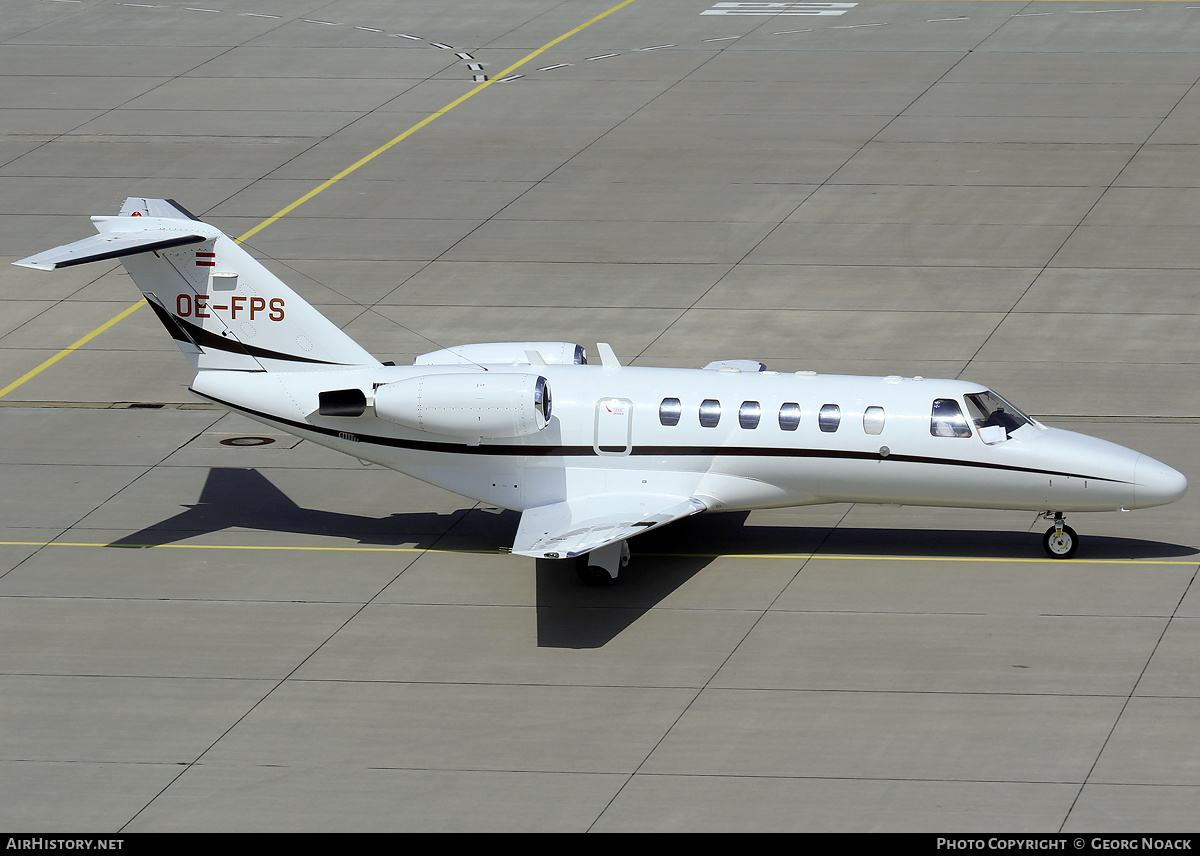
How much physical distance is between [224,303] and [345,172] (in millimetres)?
17984

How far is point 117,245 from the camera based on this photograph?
2367 cm

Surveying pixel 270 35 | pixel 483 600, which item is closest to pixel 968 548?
pixel 483 600

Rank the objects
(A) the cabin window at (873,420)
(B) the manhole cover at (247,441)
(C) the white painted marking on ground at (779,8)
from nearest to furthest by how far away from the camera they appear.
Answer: (A) the cabin window at (873,420)
(B) the manhole cover at (247,441)
(C) the white painted marking on ground at (779,8)

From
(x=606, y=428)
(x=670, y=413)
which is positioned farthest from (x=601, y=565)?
(x=670, y=413)

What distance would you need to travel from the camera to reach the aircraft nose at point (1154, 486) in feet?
73.7


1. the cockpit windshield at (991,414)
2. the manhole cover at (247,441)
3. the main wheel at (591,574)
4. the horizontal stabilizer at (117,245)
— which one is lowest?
the manhole cover at (247,441)

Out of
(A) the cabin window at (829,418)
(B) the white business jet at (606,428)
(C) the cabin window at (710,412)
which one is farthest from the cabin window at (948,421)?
(C) the cabin window at (710,412)

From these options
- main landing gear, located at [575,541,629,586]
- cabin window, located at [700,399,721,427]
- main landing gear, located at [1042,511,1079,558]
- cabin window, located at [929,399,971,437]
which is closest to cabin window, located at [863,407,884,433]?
cabin window, located at [929,399,971,437]

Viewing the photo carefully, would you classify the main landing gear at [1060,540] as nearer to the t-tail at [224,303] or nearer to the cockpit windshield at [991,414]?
the cockpit windshield at [991,414]

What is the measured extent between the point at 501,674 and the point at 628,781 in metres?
3.08

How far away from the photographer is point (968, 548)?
23.7 meters

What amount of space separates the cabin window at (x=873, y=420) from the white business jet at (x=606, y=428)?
0.06 ft

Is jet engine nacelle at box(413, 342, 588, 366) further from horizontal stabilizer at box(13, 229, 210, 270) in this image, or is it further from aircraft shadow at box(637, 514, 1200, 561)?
horizontal stabilizer at box(13, 229, 210, 270)

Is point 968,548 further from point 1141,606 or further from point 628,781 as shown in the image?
point 628,781
